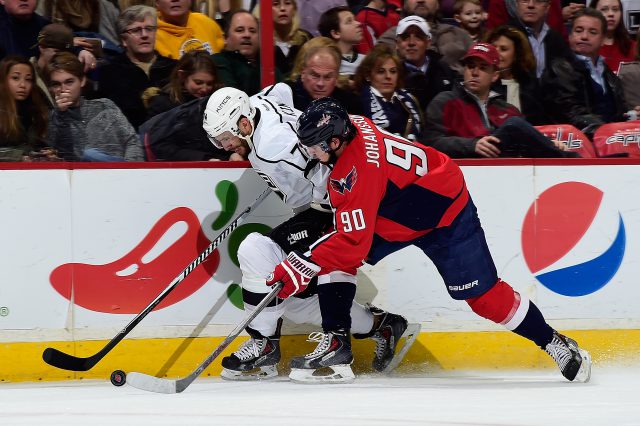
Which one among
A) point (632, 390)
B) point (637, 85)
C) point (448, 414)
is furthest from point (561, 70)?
point (448, 414)

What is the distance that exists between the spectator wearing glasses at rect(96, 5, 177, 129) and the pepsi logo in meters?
1.83

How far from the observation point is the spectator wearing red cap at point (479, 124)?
511cm

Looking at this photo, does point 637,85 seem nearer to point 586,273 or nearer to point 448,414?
point 586,273

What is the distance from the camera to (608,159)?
17.0 ft

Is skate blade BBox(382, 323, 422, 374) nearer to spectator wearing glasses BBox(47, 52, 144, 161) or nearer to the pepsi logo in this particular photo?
the pepsi logo

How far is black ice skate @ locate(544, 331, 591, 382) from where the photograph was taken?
466 cm

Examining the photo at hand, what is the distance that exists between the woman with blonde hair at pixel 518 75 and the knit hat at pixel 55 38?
6.41 feet

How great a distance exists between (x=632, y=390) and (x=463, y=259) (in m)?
0.87

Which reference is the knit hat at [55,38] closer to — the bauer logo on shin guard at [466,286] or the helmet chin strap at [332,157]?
the helmet chin strap at [332,157]

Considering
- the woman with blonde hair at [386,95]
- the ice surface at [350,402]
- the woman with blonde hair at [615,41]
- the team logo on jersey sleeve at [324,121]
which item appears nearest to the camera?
the ice surface at [350,402]

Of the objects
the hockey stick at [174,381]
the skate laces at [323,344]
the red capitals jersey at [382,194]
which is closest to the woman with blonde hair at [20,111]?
the hockey stick at [174,381]

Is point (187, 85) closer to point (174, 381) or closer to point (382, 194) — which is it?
point (382, 194)

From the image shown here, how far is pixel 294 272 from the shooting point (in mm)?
4418

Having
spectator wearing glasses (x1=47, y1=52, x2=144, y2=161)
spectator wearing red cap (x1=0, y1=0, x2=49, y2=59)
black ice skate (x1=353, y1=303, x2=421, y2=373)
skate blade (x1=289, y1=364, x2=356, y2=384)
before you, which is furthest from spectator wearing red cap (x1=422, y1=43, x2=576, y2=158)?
spectator wearing red cap (x1=0, y1=0, x2=49, y2=59)
